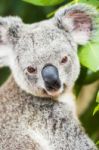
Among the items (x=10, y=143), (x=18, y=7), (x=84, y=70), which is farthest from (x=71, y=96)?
(x=18, y=7)

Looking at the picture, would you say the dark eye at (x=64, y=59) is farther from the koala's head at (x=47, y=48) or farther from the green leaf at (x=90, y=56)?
the green leaf at (x=90, y=56)

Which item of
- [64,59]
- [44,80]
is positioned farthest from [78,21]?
[44,80]

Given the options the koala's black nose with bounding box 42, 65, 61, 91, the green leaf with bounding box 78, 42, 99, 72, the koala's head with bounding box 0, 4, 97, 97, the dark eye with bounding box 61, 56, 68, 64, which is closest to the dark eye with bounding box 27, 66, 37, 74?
the koala's head with bounding box 0, 4, 97, 97

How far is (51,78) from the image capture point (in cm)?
638

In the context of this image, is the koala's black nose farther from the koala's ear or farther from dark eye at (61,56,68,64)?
the koala's ear

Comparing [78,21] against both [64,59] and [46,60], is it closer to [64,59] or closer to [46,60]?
[64,59]

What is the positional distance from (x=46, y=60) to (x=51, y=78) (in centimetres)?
16

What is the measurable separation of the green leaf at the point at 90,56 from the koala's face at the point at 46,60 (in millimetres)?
173

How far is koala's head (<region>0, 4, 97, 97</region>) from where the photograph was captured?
Result: 21.2 feet

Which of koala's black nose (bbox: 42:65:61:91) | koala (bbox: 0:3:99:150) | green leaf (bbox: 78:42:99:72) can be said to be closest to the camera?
green leaf (bbox: 78:42:99:72)

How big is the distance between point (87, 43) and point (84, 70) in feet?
1.42

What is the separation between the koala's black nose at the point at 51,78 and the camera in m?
6.38

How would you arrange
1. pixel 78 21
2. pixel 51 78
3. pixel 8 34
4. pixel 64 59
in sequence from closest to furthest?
pixel 51 78 < pixel 64 59 < pixel 8 34 < pixel 78 21

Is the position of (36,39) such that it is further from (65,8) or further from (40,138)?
(40,138)
